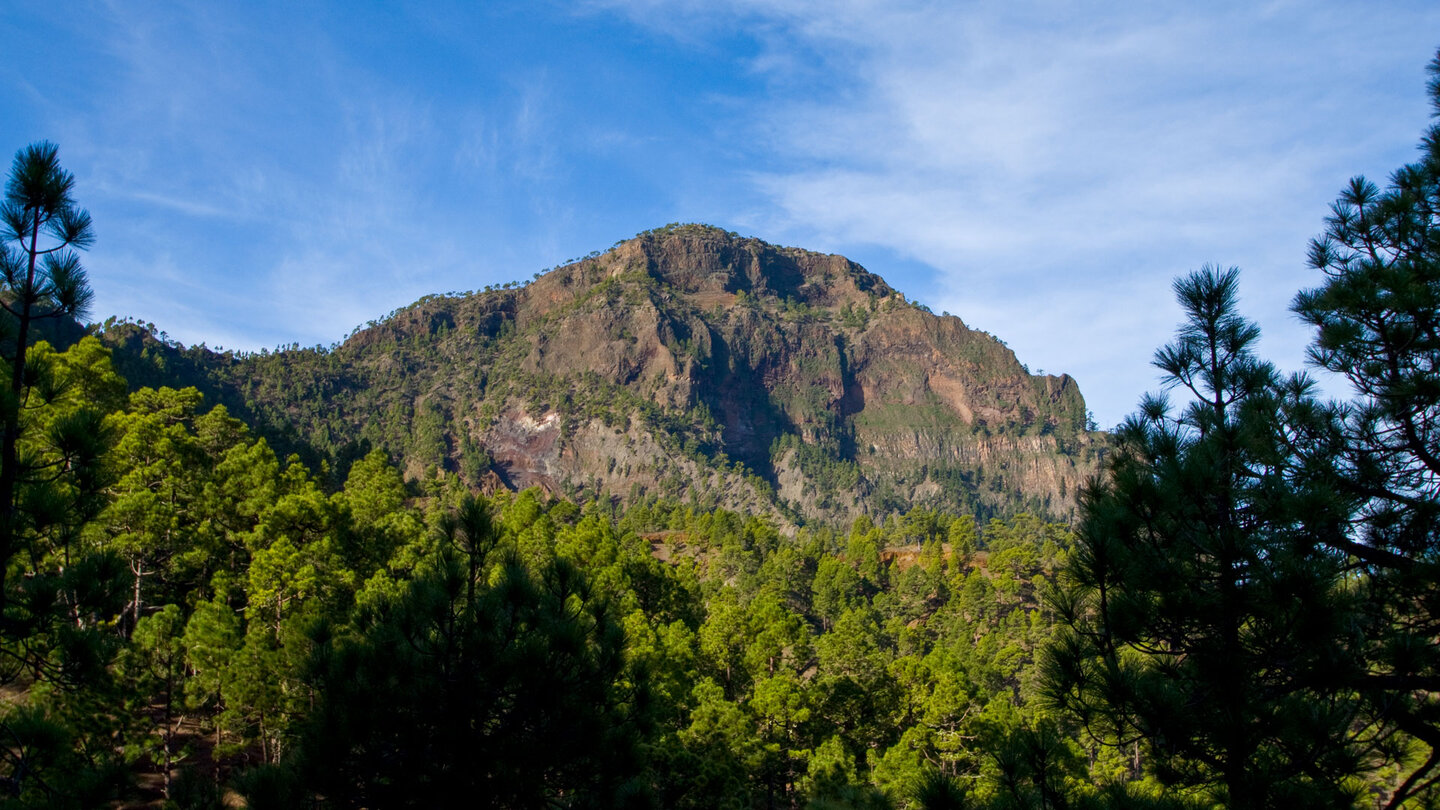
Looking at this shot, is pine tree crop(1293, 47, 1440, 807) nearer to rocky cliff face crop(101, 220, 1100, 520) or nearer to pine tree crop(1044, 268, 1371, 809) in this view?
pine tree crop(1044, 268, 1371, 809)

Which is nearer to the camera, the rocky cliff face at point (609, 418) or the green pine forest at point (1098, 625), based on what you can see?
the green pine forest at point (1098, 625)

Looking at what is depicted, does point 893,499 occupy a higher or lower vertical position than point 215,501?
higher

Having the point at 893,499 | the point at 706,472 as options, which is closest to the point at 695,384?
the point at 706,472

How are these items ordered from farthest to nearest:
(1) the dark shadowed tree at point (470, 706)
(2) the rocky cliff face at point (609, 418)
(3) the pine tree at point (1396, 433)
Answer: (2) the rocky cliff face at point (609, 418) < (1) the dark shadowed tree at point (470, 706) < (3) the pine tree at point (1396, 433)

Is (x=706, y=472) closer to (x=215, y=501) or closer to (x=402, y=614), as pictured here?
(x=215, y=501)

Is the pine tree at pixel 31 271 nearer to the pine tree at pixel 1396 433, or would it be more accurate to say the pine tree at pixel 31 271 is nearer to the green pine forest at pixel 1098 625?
the green pine forest at pixel 1098 625

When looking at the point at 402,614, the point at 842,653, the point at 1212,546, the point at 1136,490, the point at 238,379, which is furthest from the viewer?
the point at 238,379

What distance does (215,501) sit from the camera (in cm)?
2356

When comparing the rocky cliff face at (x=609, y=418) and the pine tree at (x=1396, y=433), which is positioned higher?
the rocky cliff face at (x=609, y=418)

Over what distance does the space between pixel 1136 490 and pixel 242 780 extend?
7405mm

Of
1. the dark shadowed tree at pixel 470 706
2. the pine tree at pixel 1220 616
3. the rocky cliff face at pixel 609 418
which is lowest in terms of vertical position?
the dark shadowed tree at pixel 470 706

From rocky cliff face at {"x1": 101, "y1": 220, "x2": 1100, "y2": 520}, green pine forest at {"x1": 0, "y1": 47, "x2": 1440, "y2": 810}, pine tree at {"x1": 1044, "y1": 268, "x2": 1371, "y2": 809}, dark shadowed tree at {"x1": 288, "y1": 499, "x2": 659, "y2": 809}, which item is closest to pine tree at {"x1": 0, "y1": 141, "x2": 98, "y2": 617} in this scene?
green pine forest at {"x1": 0, "y1": 47, "x2": 1440, "y2": 810}

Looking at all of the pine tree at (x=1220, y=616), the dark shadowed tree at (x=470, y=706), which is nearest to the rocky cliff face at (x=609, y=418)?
the dark shadowed tree at (x=470, y=706)

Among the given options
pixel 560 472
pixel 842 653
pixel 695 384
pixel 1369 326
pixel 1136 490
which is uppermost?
pixel 695 384
